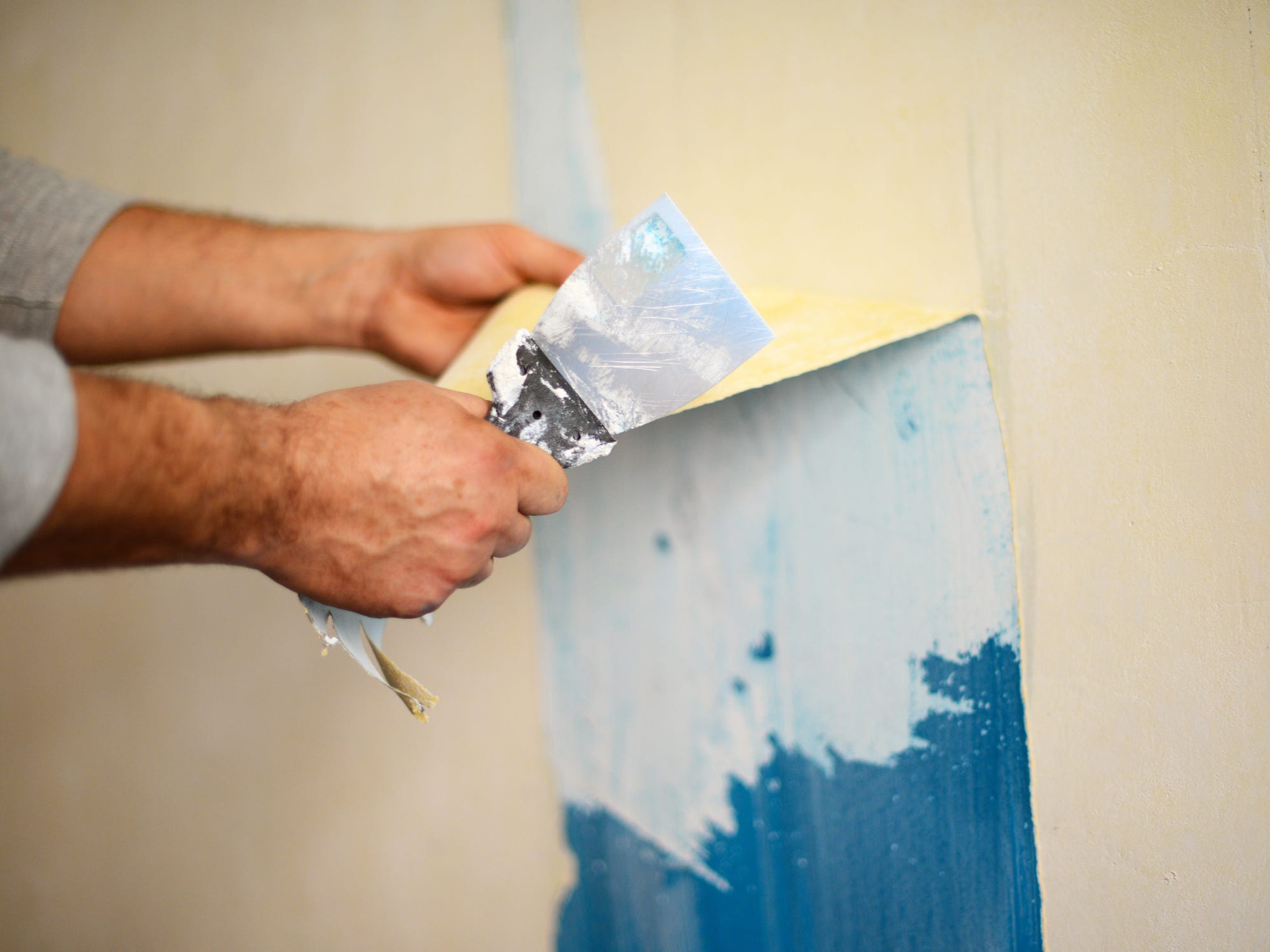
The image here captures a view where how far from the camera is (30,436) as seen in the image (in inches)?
15.1

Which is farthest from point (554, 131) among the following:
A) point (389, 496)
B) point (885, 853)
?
point (885, 853)

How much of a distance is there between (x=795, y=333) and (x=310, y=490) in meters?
0.40

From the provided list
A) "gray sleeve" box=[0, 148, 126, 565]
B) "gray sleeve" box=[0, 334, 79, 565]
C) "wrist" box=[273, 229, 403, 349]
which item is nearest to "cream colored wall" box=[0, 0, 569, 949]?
"wrist" box=[273, 229, 403, 349]

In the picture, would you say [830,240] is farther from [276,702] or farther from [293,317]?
[276,702]

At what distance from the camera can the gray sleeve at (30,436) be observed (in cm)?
38

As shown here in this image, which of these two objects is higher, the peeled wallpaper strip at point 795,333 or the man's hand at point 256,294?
the man's hand at point 256,294

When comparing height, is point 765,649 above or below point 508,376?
below

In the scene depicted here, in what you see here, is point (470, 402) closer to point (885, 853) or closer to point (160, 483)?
point (160, 483)

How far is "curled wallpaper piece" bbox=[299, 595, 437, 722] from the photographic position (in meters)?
0.56

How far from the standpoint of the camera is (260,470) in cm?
47

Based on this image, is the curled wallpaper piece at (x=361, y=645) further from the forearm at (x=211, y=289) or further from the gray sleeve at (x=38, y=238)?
the gray sleeve at (x=38, y=238)

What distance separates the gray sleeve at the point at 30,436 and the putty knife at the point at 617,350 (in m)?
0.19

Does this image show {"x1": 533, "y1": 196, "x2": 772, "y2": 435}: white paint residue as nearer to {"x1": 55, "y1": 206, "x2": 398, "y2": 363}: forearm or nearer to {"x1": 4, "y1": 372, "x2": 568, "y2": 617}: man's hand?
{"x1": 4, "y1": 372, "x2": 568, "y2": 617}: man's hand

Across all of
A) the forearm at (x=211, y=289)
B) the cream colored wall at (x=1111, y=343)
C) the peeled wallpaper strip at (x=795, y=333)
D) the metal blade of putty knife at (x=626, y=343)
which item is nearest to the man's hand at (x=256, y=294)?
the forearm at (x=211, y=289)
